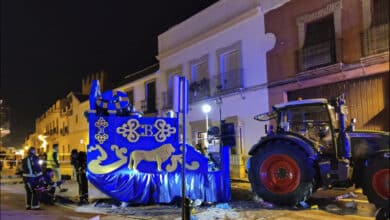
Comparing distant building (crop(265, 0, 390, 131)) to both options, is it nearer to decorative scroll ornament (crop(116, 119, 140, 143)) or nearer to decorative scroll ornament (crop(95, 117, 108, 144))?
decorative scroll ornament (crop(116, 119, 140, 143))

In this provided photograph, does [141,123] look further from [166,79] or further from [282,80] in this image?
[166,79]

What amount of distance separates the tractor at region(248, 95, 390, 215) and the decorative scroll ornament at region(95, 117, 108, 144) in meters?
3.46

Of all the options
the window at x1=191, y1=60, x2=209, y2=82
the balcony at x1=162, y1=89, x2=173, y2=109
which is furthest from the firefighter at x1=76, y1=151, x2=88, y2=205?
the balcony at x1=162, y1=89, x2=173, y2=109

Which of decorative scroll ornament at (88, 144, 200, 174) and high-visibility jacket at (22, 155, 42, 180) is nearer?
decorative scroll ornament at (88, 144, 200, 174)

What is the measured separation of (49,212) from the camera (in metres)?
9.30

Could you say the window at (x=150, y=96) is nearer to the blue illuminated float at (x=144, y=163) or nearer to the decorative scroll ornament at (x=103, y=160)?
the blue illuminated float at (x=144, y=163)

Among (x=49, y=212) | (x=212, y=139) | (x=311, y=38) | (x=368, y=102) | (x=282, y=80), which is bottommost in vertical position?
(x=49, y=212)

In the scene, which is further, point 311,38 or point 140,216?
point 311,38

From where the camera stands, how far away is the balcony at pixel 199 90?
1980 centimetres

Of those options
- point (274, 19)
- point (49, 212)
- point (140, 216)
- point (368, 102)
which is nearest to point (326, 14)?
point (274, 19)

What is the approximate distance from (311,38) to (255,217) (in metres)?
8.32

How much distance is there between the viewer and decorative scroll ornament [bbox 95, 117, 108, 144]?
9711mm

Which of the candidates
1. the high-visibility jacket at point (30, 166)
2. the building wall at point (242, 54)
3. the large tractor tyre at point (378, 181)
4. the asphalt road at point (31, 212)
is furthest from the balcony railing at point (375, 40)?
the high-visibility jacket at point (30, 166)

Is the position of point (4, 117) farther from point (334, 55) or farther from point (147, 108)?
point (334, 55)
